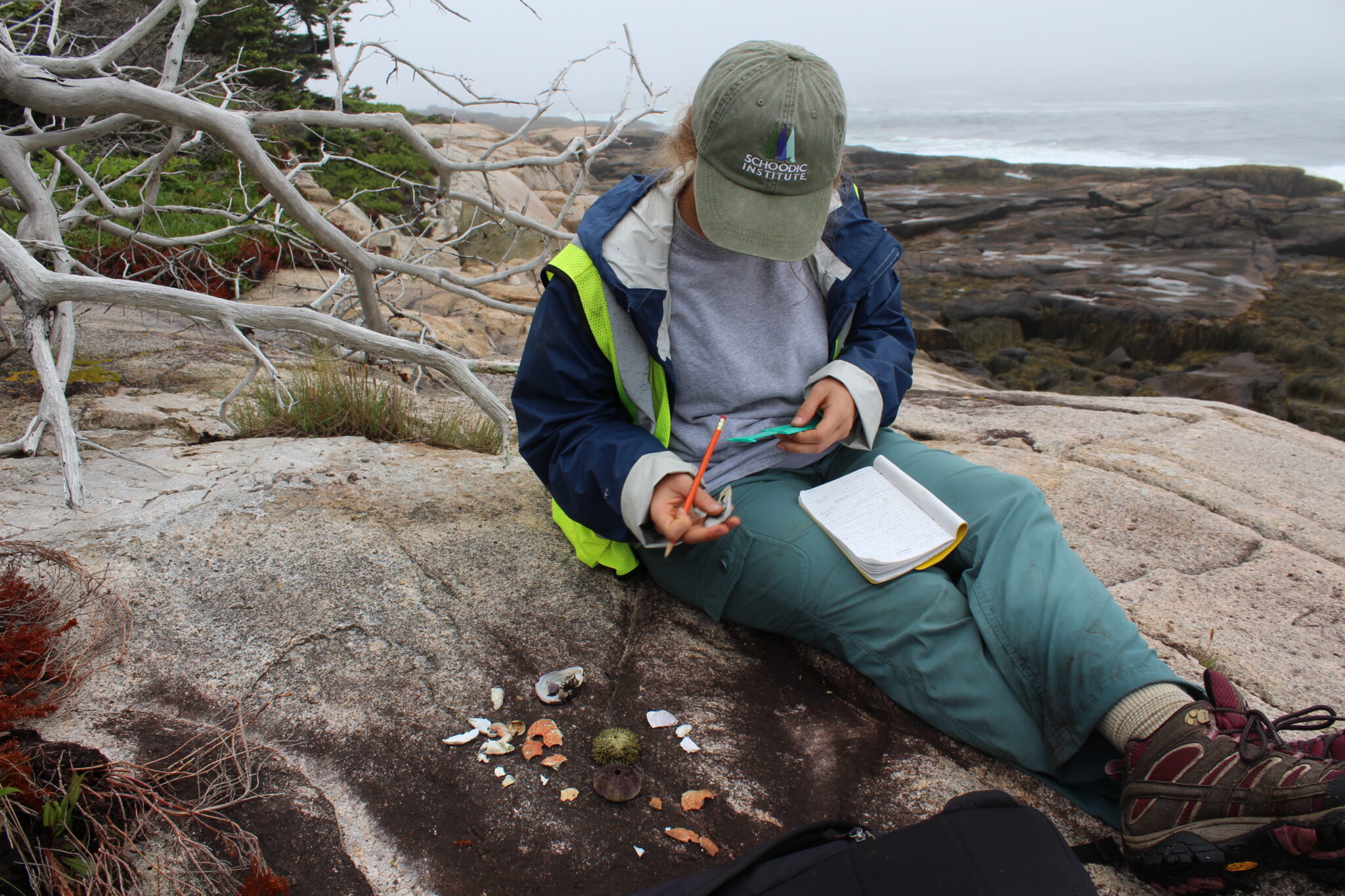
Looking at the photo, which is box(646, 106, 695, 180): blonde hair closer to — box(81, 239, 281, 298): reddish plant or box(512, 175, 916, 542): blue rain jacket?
box(512, 175, 916, 542): blue rain jacket

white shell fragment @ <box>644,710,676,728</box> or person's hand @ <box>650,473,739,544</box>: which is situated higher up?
person's hand @ <box>650,473,739,544</box>

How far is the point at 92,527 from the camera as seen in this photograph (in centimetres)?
234

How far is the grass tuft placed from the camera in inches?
132

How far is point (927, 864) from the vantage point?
132 cm

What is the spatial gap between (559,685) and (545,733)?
0.15m

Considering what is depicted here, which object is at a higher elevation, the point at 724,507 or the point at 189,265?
the point at 724,507

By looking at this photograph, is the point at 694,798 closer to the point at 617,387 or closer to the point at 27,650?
the point at 617,387

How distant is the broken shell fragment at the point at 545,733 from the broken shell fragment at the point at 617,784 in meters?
0.14

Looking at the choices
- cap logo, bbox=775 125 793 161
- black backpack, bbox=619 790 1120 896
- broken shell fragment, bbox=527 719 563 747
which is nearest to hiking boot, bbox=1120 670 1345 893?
black backpack, bbox=619 790 1120 896

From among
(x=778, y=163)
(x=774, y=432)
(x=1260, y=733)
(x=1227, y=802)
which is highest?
(x=778, y=163)

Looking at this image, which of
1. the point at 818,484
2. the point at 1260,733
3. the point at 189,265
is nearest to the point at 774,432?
the point at 818,484

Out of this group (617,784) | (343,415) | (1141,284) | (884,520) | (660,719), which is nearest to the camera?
(617,784)

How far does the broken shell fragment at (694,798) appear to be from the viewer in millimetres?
1724

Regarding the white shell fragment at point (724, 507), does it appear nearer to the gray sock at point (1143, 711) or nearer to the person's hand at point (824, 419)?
the person's hand at point (824, 419)
